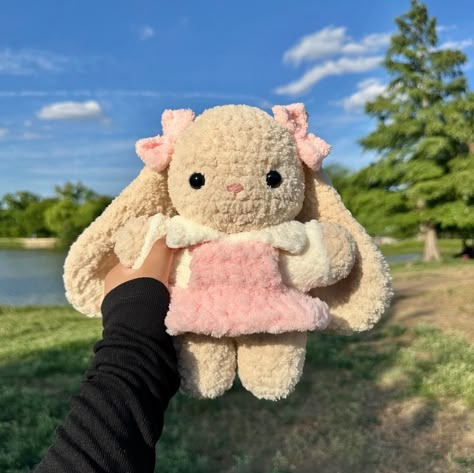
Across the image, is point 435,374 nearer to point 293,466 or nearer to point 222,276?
point 293,466

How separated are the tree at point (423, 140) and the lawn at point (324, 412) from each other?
607cm

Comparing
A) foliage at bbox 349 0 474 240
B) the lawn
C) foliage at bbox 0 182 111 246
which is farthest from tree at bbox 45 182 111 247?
the lawn

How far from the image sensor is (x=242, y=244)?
0.69 metres

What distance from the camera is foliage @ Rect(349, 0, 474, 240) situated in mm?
9758

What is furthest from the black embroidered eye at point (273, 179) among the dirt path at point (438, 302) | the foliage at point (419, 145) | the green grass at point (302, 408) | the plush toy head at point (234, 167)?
the foliage at point (419, 145)

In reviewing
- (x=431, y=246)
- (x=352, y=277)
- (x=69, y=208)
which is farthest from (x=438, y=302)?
(x=69, y=208)

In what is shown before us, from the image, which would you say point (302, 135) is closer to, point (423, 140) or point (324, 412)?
point (324, 412)

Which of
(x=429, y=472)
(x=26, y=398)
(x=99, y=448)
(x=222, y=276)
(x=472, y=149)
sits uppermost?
(x=472, y=149)

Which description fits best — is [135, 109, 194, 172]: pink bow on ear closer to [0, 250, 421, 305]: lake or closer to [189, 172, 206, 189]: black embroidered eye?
[189, 172, 206, 189]: black embroidered eye

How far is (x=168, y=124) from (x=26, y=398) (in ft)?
8.62

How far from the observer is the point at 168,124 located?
751 mm

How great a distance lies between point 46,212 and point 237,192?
2194cm

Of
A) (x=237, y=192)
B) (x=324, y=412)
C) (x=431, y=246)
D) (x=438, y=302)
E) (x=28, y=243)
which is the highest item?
(x=28, y=243)

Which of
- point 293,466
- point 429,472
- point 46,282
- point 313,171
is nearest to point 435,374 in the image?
point 429,472
